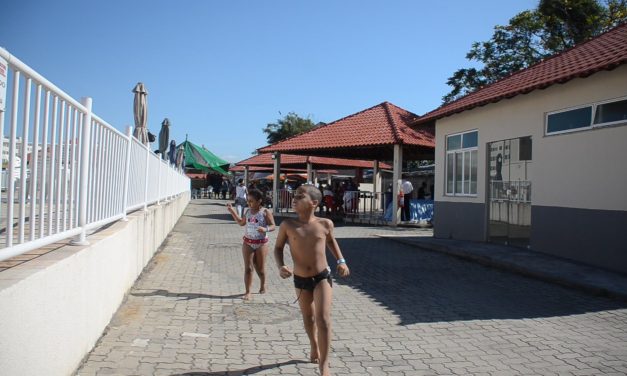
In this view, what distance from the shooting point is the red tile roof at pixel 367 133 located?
19906 mm

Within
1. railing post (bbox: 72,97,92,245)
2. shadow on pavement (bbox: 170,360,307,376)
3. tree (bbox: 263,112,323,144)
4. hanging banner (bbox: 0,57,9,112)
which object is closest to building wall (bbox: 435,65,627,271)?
shadow on pavement (bbox: 170,360,307,376)

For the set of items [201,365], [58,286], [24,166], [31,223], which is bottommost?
[201,365]

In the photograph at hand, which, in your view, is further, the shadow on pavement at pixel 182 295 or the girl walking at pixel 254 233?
the girl walking at pixel 254 233

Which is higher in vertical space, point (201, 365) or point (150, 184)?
point (150, 184)

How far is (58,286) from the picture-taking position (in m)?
3.47

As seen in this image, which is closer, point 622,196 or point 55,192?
point 55,192

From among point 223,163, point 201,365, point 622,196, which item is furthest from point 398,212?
point 201,365

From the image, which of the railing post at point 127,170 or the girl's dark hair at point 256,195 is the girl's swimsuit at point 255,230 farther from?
the railing post at point 127,170

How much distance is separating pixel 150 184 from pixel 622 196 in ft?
27.3

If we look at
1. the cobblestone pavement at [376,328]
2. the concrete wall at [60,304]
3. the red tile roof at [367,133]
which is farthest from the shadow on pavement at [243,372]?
the red tile roof at [367,133]

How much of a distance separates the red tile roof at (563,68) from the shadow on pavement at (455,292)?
12.1 feet

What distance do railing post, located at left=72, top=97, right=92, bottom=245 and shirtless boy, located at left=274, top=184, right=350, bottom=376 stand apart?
64.3 inches

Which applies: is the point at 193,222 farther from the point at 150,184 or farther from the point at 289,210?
the point at 150,184

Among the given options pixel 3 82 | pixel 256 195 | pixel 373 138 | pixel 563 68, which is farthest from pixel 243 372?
pixel 373 138
